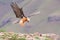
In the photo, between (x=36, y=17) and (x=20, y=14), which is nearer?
(x=20, y=14)

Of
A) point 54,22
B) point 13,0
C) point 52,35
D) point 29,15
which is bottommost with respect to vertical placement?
point 52,35

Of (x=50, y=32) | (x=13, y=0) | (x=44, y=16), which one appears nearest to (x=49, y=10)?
(x=44, y=16)

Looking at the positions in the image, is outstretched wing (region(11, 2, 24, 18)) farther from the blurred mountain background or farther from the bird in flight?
the blurred mountain background

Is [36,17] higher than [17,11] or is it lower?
lower

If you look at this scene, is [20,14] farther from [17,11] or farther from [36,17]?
[36,17]

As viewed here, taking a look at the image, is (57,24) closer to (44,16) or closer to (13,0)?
(44,16)

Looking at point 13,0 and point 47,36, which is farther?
point 13,0

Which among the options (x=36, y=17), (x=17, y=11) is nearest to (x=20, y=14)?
(x=17, y=11)

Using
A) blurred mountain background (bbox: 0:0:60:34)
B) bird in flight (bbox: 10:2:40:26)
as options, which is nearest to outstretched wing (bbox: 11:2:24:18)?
bird in flight (bbox: 10:2:40:26)

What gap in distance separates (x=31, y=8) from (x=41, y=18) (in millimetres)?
302

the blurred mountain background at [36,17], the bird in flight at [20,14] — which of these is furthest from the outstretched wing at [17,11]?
the blurred mountain background at [36,17]

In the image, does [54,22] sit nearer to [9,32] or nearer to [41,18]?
[41,18]

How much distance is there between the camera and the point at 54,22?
431 cm

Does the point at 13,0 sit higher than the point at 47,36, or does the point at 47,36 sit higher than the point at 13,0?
the point at 13,0
